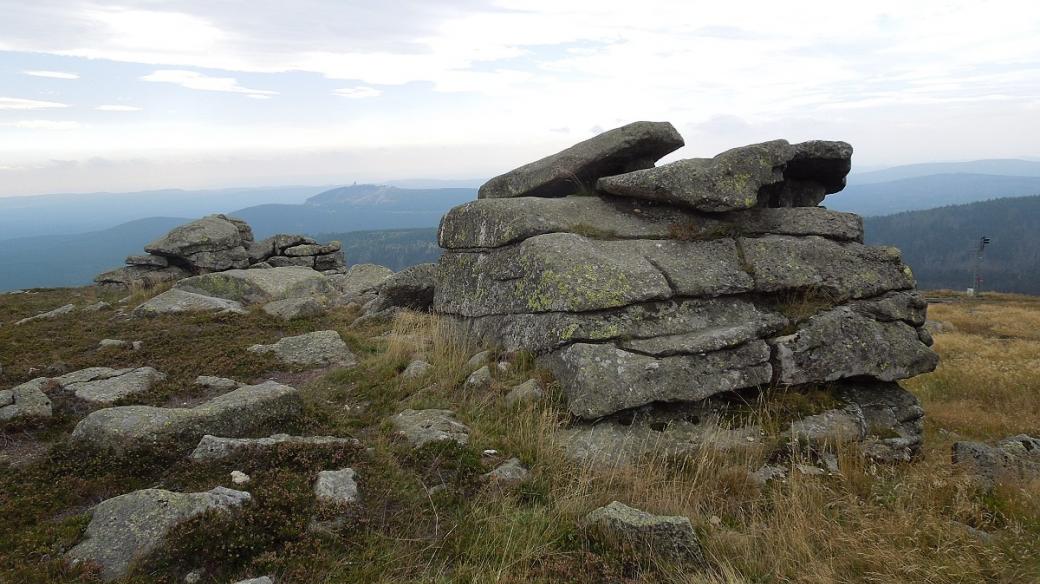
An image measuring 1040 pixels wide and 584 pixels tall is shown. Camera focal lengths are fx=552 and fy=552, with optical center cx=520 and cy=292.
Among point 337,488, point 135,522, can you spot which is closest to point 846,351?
point 337,488

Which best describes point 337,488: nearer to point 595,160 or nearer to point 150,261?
point 595,160

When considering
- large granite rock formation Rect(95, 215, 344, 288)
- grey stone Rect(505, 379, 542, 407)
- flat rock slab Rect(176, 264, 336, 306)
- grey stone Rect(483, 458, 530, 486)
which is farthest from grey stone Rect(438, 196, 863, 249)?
large granite rock formation Rect(95, 215, 344, 288)

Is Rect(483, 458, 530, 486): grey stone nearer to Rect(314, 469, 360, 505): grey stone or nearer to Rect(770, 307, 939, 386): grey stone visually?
Rect(314, 469, 360, 505): grey stone

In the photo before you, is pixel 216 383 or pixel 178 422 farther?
pixel 216 383

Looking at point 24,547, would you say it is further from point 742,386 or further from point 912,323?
point 912,323

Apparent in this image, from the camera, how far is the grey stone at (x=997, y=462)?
28.6 feet

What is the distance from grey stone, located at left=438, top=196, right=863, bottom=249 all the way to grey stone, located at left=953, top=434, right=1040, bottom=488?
5399mm

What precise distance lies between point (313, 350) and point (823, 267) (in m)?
12.6

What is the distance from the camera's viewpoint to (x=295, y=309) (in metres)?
19.5

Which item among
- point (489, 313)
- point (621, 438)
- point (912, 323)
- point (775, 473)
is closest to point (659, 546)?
point (621, 438)

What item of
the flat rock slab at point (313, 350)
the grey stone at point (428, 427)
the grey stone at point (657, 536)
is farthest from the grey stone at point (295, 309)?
the grey stone at point (657, 536)

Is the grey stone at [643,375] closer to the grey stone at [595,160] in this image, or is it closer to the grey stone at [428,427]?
the grey stone at [428,427]

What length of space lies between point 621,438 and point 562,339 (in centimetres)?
234

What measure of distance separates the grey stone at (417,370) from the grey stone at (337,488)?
4343mm
